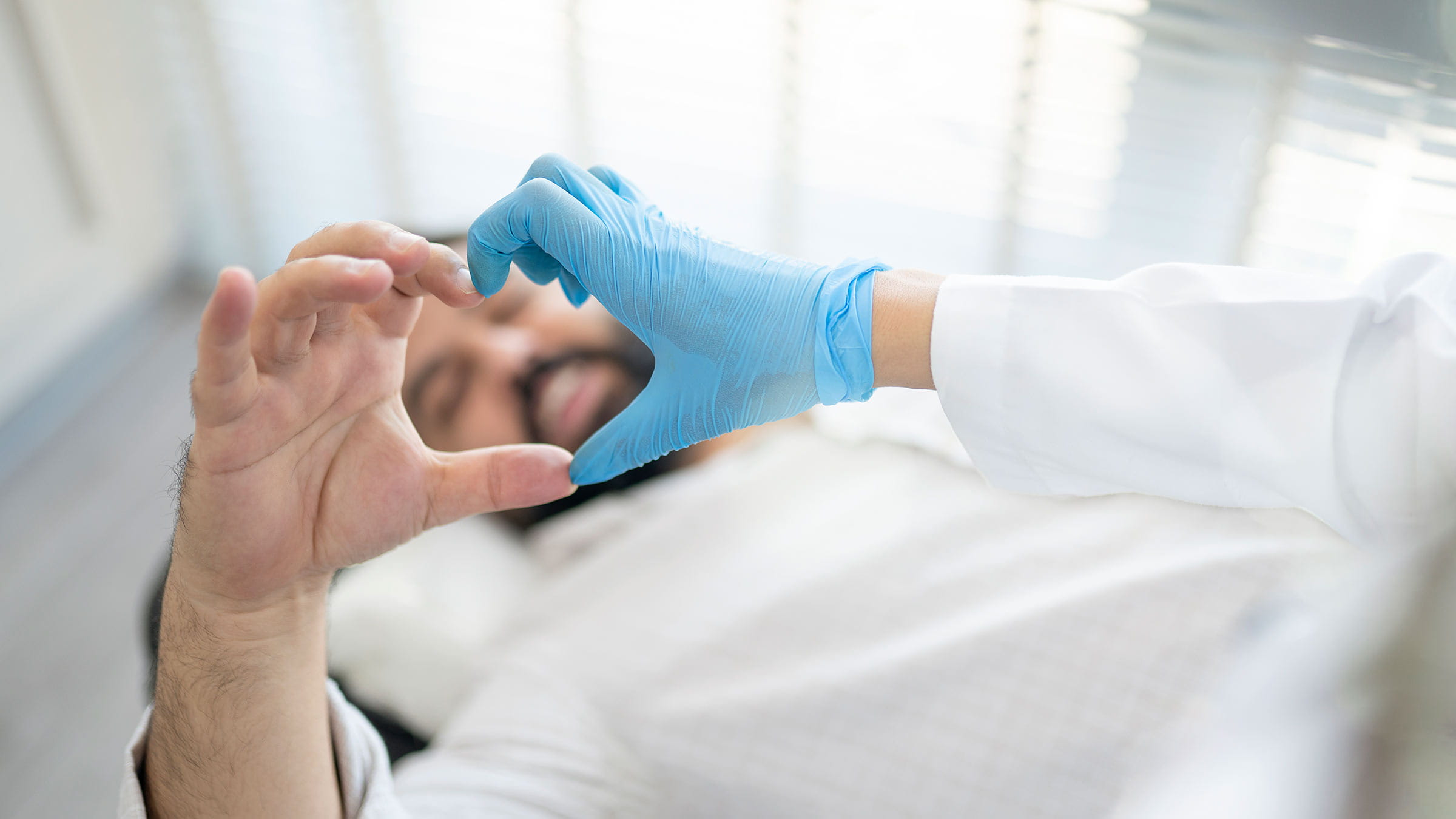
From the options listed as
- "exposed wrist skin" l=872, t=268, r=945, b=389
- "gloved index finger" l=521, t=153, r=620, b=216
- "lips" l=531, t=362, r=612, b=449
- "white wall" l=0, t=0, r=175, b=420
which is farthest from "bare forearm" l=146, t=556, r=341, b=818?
"white wall" l=0, t=0, r=175, b=420

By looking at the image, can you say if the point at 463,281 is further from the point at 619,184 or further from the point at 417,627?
the point at 417,627

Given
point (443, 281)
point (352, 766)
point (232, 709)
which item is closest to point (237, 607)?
point (232, 709)

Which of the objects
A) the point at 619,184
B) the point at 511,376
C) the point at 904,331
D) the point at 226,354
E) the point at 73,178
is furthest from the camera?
the point at 73,178

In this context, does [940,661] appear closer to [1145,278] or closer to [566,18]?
[1145,278]

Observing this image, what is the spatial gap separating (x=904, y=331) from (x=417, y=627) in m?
0.95

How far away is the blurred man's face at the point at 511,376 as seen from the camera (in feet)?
5.27

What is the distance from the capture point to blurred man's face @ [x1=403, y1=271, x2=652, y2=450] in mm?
1605

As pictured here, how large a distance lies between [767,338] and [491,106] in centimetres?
187

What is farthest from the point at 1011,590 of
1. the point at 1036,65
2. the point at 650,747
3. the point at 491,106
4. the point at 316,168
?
the point at 316,168

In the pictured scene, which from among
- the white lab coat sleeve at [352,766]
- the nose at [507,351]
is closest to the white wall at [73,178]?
the nose at [507,351]

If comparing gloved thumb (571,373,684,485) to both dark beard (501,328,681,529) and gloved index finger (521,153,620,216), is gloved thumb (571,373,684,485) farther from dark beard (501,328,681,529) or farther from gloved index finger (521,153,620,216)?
dark beard (501,328,681,529)

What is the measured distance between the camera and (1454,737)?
12.5 inches

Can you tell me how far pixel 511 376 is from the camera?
161cm

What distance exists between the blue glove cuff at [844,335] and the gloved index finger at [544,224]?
0.22 metres
